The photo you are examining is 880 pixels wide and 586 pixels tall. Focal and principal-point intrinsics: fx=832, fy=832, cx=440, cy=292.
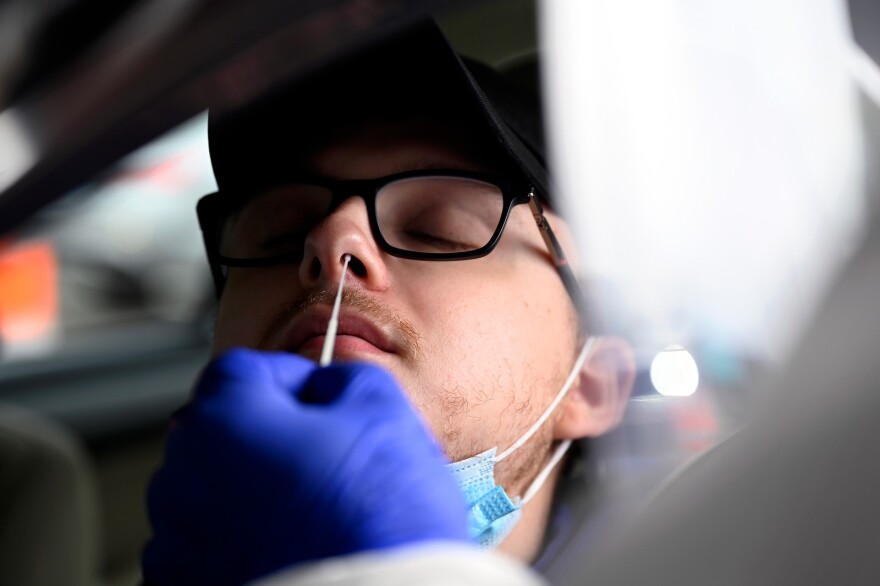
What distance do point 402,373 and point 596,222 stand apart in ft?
1.26

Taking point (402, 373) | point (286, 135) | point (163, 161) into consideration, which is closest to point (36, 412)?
point (163, 161)

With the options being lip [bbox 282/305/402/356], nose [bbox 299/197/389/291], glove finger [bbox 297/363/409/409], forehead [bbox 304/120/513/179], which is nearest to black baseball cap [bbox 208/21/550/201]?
forehead [bbox 304/120/513/179]

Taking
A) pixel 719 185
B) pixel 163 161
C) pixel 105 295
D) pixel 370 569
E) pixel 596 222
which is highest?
pixel 370 569

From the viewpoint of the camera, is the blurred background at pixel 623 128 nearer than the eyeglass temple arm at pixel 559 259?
Yes

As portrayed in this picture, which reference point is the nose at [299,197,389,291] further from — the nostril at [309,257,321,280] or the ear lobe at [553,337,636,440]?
the ear lobe at [553,337,636,440]

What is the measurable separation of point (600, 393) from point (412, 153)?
0.48 metres

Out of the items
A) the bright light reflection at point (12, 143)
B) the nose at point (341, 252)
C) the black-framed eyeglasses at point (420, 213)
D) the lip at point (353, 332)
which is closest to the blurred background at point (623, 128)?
the bright light reflection at point (12, 143)

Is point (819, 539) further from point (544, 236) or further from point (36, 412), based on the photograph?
point (36, 412)

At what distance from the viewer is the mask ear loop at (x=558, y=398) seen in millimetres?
1176

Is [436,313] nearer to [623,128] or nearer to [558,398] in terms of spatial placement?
[558,398]

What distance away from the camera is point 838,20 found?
2.74 ft

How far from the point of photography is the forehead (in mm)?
1205

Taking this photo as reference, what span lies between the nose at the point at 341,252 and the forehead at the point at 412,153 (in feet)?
0.33

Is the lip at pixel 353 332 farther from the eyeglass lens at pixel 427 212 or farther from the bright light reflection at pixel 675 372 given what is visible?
the bright light reflection at pixel 675 372
